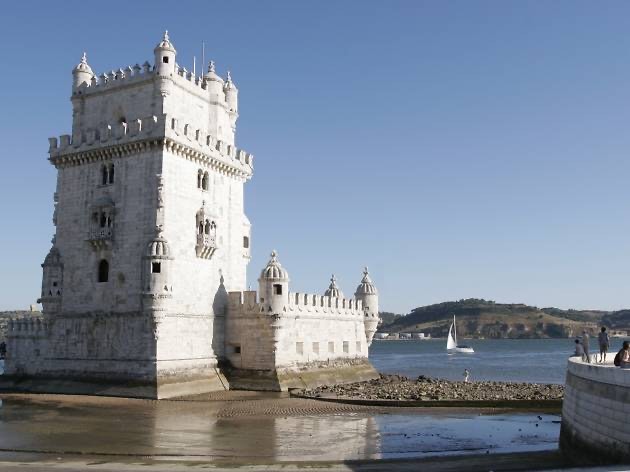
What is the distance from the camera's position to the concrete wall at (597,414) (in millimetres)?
18656

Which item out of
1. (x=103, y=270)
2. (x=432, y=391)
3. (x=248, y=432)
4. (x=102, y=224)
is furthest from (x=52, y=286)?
(x=432, y=391)

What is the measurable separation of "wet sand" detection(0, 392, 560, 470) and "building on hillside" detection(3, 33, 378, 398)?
3.32 m

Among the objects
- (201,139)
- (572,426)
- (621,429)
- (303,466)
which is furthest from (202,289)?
(621,429)

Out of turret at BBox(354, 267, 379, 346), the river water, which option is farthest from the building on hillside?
turret at BBox(354, 267, 379, 346)

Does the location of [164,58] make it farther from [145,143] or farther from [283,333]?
[283,333]

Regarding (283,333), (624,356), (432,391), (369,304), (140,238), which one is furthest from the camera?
(369,304)

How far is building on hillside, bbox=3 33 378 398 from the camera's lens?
1612 inches

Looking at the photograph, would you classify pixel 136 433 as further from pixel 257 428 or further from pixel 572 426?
pixel 572 426

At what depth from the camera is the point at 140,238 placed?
4150cm

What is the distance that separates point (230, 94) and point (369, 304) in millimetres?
20670

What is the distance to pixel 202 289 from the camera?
43969mm

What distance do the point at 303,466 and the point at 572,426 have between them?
902 centimetres

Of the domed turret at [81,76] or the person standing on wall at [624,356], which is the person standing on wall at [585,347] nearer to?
the person standing on wall at [624,356]

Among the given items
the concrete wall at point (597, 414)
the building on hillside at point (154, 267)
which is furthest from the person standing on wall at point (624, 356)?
the building on hillside at point (154, 267)
